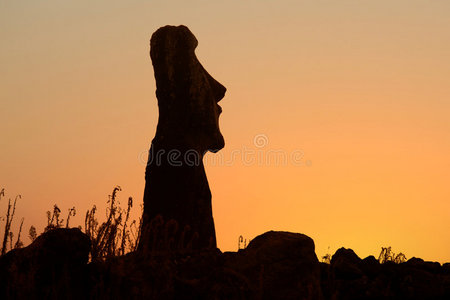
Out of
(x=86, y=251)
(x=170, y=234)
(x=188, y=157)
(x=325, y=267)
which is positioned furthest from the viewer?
(x=188, y=157)

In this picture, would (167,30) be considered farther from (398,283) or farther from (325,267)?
(398,283)

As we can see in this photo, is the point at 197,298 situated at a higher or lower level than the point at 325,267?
lower

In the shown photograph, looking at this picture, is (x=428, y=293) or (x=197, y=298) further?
(x=428, y=293)

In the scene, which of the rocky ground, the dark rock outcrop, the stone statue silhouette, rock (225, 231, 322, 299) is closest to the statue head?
the stone statue silhouette

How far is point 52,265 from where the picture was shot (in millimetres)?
7555

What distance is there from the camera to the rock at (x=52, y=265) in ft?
23.8

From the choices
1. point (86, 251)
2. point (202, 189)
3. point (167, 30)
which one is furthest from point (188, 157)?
point (86, 251)

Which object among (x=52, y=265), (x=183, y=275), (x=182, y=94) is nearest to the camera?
(x=183, y=275)

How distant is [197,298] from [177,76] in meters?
6.89

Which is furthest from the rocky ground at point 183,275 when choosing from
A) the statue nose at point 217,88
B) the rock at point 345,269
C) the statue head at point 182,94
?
the statue nose at point 217,88

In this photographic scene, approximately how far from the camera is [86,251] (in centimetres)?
778

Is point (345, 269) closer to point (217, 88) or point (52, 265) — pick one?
point (52, 265)

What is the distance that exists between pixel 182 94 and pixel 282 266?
21.1 ft

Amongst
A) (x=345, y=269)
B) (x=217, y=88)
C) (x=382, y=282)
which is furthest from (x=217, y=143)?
(x=382, y=282)
